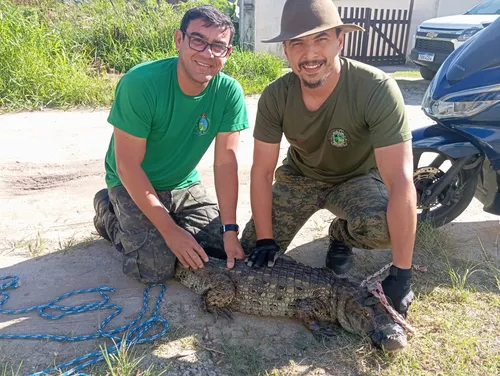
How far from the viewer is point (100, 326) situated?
8.72 feet

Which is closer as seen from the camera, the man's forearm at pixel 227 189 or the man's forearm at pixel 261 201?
the man's forearm at pixel 261 201

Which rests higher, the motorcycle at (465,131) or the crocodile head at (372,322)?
the motorcycle at (465,131)

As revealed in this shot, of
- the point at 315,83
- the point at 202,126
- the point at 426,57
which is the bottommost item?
the point at 426,57

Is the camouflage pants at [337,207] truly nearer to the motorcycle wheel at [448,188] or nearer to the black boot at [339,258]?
the black boot at [339,258]

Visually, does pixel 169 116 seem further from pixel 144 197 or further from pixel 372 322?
pixel 372 322

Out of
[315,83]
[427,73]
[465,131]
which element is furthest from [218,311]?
[427,73]

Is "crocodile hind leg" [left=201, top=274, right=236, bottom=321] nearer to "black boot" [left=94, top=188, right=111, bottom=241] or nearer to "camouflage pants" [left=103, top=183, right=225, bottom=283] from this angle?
"camouflage pants" [left=103, top=183, right=225, bottom=283]

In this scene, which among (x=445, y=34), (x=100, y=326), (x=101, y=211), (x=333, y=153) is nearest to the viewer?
(x=100, y=326)

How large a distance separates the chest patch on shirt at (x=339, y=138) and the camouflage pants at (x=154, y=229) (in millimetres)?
1132

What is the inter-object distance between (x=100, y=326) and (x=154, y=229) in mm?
742

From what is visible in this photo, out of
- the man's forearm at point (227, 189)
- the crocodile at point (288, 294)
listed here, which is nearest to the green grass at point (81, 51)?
the man's forearm at point (227, 189)

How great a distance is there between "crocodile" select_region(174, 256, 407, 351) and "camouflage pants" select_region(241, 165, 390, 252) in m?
0.32

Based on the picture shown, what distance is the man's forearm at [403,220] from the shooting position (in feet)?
8.23

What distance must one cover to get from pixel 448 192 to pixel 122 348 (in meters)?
2.48
